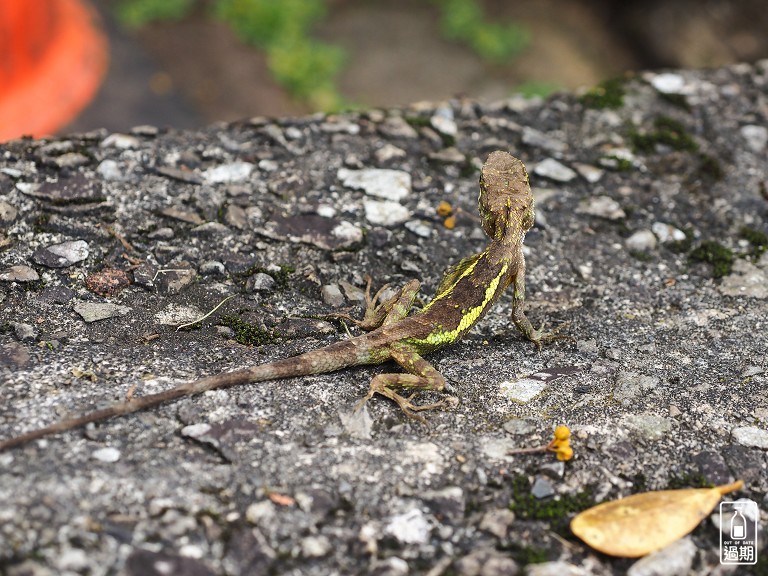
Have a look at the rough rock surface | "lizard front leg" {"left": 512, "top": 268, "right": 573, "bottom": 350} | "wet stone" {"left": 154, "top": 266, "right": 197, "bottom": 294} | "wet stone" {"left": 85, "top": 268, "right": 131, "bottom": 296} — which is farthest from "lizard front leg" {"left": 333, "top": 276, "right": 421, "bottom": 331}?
"wet stone" {"left": 85, "top": 268, "right": 131, "bottom": 296}

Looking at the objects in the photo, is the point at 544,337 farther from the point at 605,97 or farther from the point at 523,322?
→ the point at 605,97

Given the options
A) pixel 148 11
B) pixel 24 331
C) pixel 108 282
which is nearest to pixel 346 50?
pixel 148 11

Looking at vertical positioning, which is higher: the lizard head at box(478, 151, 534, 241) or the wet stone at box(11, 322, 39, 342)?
the lizard head at box(478, 151, 534, 241)

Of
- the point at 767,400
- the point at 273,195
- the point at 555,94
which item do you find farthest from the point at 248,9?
the point at 767,400

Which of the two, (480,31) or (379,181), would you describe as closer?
(379,181)

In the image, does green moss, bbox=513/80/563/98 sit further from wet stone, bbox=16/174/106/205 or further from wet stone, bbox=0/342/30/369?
wet stone, bbox=0/342/30/369

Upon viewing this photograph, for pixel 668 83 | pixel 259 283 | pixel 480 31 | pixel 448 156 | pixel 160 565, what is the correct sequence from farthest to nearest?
pixel 480 31
pixel 668 83
pixel 448 156
pixel 259 283
pixel 160 565

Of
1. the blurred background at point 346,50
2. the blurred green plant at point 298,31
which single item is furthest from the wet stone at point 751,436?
the blurred green plant at point 298,31
